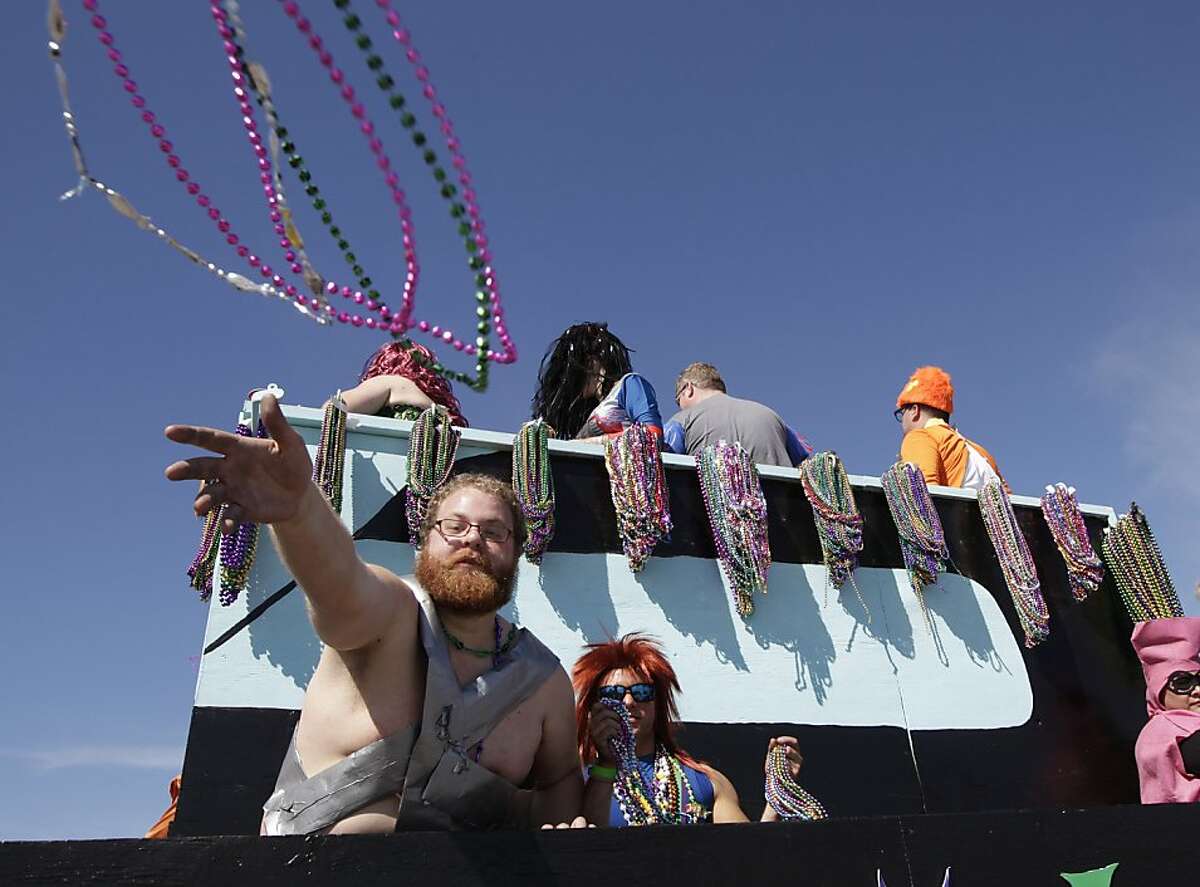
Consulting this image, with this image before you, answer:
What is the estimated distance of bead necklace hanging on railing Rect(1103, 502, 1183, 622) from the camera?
4.51 m

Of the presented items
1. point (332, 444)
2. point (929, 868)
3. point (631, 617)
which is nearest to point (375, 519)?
point (332, 444)

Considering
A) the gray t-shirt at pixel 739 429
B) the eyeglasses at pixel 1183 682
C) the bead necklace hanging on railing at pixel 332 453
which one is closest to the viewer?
the bead necklace hanging on railing at pixel 332 453

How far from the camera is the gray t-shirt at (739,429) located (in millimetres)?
4449

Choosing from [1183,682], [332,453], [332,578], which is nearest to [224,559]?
[332,453]

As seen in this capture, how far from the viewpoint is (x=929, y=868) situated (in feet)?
6.12

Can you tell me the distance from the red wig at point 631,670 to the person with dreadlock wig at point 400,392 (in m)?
1.34

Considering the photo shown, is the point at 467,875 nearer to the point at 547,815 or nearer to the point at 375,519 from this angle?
the point at 547,815

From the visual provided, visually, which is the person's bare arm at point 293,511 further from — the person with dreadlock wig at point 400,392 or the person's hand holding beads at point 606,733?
the person with dreadlock wig at point 400,392

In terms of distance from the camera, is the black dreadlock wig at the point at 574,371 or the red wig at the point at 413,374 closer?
the red wig at the point at 413,374

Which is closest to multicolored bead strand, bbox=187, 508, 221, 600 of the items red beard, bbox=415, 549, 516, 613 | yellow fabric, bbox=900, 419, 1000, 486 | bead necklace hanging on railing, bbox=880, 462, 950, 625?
red beard, bbox=415, 549, 516, 613

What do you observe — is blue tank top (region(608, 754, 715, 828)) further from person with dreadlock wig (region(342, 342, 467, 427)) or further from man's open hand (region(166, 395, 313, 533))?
person with dreadlock wig (region(342, 342, 467, 427))

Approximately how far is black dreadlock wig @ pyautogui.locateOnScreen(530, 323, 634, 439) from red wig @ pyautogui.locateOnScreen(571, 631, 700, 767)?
2.02m

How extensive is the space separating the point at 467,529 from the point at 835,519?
88.9 inches

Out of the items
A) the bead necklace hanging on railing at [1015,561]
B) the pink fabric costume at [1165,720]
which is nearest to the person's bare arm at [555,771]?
the pink fabric costume at [1165,720]
